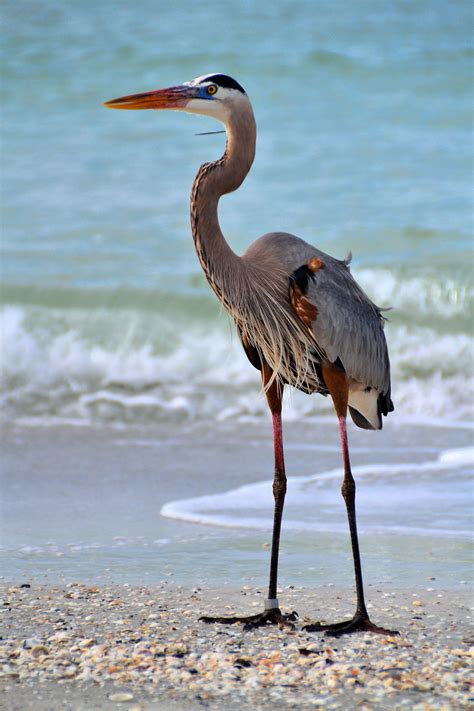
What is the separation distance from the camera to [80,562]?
4.84 metres

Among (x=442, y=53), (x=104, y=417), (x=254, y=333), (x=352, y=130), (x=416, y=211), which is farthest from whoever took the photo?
(x=442, y=53)

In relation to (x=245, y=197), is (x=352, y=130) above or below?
above

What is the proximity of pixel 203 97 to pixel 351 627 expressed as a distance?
1.88 meters

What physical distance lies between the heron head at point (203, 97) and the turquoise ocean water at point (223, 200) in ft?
7.48

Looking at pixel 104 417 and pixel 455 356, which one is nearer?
pixel 104 417

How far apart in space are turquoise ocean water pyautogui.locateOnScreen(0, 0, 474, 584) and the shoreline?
1.38 metres

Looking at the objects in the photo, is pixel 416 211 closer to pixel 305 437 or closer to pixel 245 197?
pixel 245 197

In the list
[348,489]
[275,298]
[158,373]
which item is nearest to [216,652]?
[348,489]

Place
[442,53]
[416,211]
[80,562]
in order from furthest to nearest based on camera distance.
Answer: [442,53] → [416,211] → [80,562]

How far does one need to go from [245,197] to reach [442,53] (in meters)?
4.94

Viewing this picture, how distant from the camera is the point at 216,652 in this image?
354 cm

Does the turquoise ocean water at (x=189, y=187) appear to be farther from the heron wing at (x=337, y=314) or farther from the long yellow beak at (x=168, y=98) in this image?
the long yellow beak at (x=168, y=98)

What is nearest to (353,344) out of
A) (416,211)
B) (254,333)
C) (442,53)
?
(254,333)

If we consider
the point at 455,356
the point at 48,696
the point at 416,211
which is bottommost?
the point at 48,696
